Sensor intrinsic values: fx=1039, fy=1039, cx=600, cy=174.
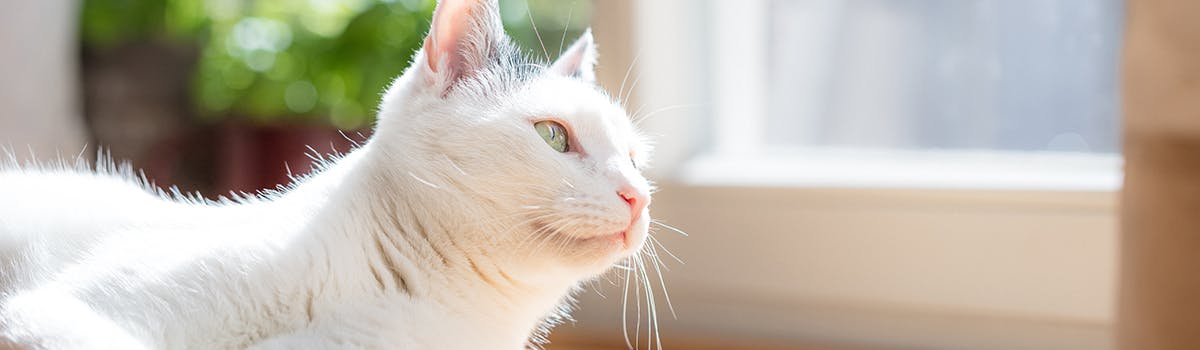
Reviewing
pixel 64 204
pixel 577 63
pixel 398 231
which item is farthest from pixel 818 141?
pixel 64 204

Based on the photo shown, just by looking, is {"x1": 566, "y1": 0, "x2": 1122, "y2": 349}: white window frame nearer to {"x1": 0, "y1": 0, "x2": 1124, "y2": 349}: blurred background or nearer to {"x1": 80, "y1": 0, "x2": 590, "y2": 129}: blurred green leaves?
{"x1": 0, "y1": 0, "x2": 1124, "y2": 349}: blurred background

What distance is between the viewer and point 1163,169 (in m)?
0.57

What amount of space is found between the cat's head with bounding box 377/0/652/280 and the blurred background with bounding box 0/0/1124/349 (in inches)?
18.1

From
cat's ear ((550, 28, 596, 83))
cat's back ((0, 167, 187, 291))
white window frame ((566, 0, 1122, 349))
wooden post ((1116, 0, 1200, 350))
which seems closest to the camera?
wooden post ((1116, 0, 1200, 350))

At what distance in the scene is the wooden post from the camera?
550 mm

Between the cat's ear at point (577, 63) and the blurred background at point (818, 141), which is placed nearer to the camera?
the cat's ear at point (577, 63)

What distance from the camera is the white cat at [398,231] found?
0.64m

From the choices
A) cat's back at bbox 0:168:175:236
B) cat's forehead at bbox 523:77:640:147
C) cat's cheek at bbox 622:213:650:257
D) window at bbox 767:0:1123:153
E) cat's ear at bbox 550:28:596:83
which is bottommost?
cat's cheek at bbox 622:213:650:257

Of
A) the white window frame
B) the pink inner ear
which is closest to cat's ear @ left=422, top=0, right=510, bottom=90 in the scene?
the pink inner ear

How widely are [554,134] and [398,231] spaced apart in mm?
131

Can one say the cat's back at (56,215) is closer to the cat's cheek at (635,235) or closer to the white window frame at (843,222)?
the cat's cheek at (635,235)

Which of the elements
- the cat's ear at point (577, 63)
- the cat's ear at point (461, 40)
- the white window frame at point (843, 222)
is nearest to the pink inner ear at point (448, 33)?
the cat's ear at point (461, 40)

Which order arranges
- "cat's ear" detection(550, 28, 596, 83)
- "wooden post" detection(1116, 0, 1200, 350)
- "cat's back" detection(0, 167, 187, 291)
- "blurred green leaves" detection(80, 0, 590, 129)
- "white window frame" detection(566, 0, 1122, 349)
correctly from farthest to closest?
1. "blurred green leaves" detection(80, 0, 590, 129)
2. "white window frame" detection(566, 0, 1122, 349)
3. "cat's ear" detection(550, 28, 596, 83)
4. "cat's back" detection(0, 167, 187, 291)
5. "wooden post" detection(1116, 0, 1200, 350)

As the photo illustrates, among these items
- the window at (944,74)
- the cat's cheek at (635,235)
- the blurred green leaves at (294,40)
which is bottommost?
the cat's cheek at (635,235)
